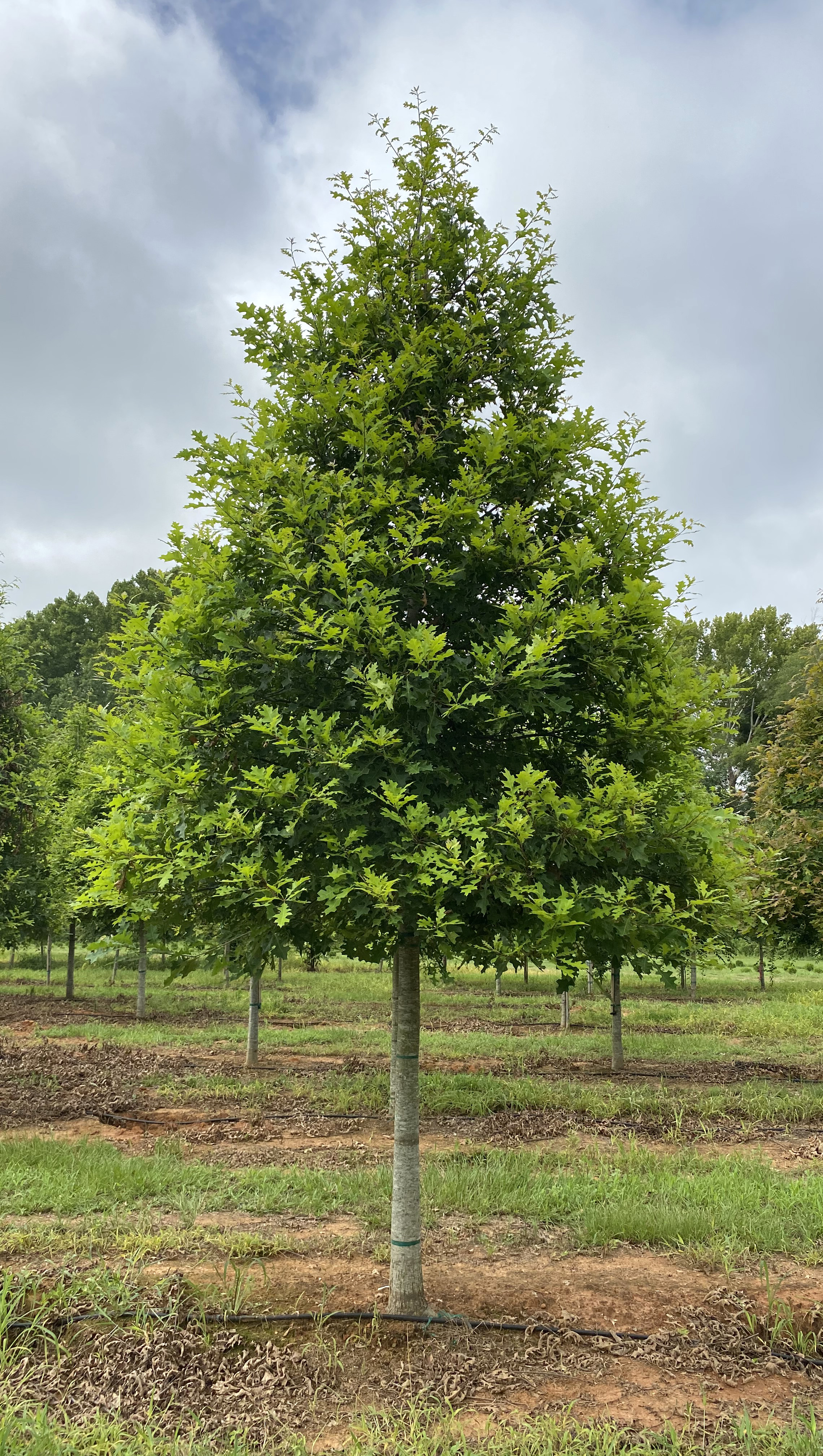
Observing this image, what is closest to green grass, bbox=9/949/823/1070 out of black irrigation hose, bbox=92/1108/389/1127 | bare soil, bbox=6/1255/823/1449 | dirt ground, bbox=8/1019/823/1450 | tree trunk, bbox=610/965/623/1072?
tree trunk, bbox=610/965/623/1072

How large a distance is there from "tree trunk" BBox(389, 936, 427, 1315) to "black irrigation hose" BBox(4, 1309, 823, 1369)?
0.12 metres

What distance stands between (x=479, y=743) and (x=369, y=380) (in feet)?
8.03

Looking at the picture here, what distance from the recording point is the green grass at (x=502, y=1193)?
23.3 feet

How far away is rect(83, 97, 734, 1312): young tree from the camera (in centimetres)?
444

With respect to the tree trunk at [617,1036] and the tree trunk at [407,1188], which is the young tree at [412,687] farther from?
the tree trunk at [617,1036]

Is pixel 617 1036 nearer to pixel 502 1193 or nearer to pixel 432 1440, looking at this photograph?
pixel 502 1193

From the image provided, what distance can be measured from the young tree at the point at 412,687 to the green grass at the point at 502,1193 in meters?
2.46

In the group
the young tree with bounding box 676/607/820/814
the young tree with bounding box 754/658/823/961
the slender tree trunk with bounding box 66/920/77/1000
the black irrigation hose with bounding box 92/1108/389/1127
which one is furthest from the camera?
the young tree with bounding box 676/607/820/814

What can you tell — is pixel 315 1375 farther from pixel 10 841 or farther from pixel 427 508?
pixel 10 841

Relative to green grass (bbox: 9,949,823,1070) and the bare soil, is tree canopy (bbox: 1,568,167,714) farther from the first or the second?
the bare soil

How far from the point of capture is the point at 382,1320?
211 inches

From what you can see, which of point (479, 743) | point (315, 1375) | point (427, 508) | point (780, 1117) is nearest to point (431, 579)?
point (427, 508)

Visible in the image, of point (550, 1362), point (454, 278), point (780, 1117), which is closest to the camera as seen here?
point (550, 1362)

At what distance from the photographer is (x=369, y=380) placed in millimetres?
5457
